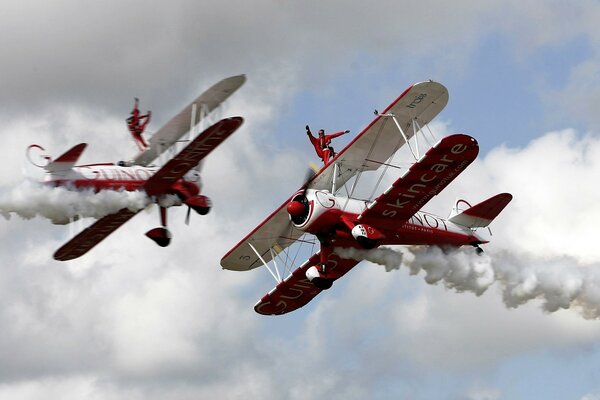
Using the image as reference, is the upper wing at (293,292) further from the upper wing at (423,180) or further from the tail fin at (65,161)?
the tail fin at (65,161)

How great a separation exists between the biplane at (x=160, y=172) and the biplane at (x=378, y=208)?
2.35 metres

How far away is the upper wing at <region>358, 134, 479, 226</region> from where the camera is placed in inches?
1716

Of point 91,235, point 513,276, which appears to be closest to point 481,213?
point 513,276

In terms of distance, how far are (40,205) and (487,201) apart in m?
11.0

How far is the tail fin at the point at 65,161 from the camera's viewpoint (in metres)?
44.6

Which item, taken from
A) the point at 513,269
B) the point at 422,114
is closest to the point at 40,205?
the point at 422,114

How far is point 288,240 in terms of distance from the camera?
4912cm

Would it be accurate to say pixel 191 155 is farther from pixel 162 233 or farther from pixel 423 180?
pixel 423 180

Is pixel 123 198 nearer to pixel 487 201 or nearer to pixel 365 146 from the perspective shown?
pixel 365 146

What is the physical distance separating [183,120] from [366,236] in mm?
5924

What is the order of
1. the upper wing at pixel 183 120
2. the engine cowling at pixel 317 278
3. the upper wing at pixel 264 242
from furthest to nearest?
the upper wing at pixel 264 242, the upper wing at pixel 183 120, the engine cowling at pixel 317 278

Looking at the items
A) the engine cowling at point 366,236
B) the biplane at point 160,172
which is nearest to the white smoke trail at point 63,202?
the biplane at point 160,172

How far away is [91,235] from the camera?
47500 mm

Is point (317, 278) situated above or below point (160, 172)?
below
